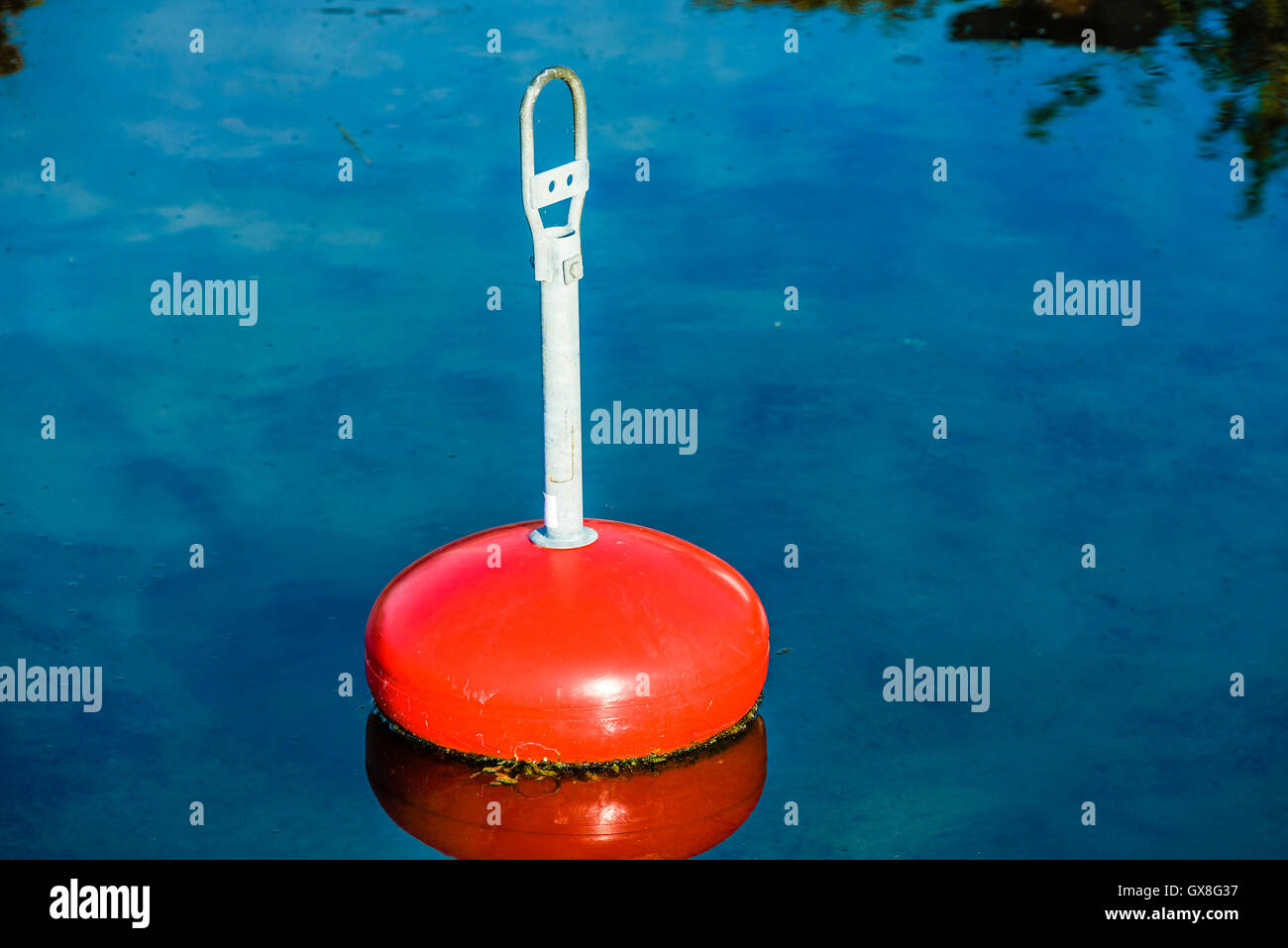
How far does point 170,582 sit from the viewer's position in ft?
23.1

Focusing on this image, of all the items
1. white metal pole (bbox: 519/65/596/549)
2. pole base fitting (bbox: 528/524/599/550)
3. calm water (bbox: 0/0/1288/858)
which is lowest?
calm water (bbox: 0/0/1288/858)

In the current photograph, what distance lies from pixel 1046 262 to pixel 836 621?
4303 mm

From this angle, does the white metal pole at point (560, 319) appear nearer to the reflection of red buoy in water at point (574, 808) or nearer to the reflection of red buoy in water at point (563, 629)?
the reflection of red buoy in water at point (563, 629)

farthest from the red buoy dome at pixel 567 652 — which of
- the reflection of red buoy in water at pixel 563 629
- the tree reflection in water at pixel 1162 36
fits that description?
the tree reflection in water at pixel 1162 36

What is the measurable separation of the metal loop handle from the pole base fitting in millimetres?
976

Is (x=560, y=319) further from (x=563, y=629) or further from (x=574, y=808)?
(x=574, y=808)

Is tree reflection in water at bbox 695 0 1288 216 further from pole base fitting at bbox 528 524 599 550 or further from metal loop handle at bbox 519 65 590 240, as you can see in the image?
pole base fitting at bbox 528 524 599 550

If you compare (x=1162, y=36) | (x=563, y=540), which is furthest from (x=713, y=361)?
(x=1162, y=36)

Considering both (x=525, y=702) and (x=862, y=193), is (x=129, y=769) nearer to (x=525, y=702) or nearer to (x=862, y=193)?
(x=525, y=702)

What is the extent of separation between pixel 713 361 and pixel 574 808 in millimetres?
4160

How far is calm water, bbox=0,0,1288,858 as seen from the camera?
6.32 metres

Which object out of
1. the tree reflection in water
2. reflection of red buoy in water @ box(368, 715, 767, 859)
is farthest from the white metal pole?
the tree reflection in water

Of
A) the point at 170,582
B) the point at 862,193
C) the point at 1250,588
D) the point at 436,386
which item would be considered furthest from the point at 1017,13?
the point at 170,582

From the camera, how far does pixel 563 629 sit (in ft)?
17.0
